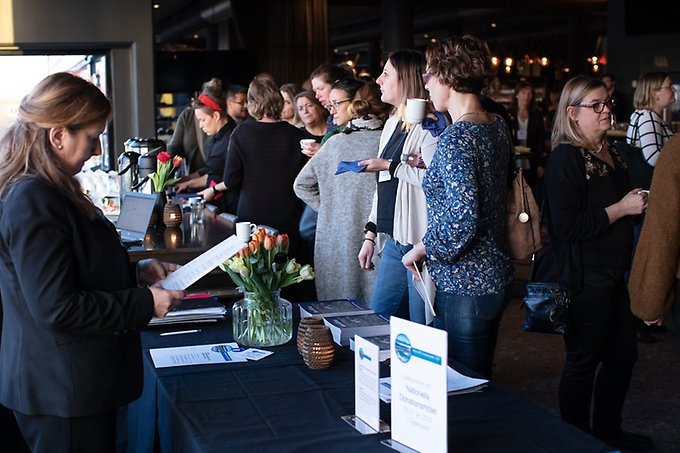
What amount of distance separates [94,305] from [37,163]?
319 mm

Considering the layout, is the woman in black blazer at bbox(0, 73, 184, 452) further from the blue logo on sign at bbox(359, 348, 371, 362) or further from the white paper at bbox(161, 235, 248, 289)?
the blue logo on sign at bbox(359, 348, 371, 362)

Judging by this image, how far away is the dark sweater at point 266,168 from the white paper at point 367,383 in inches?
131

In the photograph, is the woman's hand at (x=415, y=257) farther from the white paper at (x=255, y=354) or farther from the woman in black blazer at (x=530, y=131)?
the woman in black blazer at (x=530, y=131)

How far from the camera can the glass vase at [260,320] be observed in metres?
2.59

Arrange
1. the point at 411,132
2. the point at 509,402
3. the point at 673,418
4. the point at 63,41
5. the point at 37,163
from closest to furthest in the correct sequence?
the point at 37,163, the point at 509,402, the point at 411,132, the point at 673,418, the point at 63,41

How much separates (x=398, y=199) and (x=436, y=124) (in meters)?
0.32

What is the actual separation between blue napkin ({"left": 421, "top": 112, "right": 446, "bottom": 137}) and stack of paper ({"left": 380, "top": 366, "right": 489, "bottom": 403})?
111cm

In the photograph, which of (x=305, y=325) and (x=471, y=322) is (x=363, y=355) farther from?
(x=471, y=322)

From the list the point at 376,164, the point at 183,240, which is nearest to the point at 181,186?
the point at 183,240

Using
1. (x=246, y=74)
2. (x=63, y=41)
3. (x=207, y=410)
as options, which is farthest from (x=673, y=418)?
(x=246, y=74)

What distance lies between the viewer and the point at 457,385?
2.12 metres

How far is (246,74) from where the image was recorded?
12.8 m

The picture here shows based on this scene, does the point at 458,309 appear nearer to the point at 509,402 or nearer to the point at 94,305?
the point at 509,402

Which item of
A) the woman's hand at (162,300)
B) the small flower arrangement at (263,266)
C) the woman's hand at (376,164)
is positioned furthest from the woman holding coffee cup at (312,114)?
the woman's hand at (162,300)
